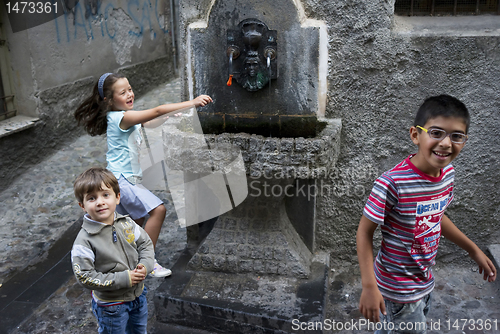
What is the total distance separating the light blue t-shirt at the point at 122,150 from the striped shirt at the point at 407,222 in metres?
1.49

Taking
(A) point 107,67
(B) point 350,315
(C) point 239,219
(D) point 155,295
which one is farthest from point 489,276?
(A) point 107,67

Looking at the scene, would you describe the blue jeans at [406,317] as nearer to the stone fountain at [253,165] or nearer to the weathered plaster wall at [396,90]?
the stone fountain at [253,165]

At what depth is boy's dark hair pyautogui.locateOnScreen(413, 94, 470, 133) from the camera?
1.91 m

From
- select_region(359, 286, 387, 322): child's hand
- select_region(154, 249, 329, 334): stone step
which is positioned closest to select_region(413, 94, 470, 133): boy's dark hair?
select_region(359, 286, 387, 322): child's hand

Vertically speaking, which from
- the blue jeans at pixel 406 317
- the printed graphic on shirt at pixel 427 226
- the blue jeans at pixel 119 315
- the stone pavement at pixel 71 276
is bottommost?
the stone pavement at pixel 71 276

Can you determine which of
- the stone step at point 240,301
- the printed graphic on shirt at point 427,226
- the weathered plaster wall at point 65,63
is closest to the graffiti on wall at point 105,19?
the weathered plaster wall at point 65,63

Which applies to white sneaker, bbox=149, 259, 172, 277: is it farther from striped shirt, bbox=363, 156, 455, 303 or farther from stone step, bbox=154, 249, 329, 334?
striped shirt, bbox=363, 156, 455, 303

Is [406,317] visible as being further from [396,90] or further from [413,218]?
[396,90]

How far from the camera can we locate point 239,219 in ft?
10.6

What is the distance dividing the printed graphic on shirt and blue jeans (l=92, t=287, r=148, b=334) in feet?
4.25

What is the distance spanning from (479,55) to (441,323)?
1666 mm

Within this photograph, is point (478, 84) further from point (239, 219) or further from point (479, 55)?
point (239, 219)

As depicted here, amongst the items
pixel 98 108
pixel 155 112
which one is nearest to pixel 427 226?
pixel 155 112

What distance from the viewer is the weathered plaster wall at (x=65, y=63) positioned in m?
4.84
